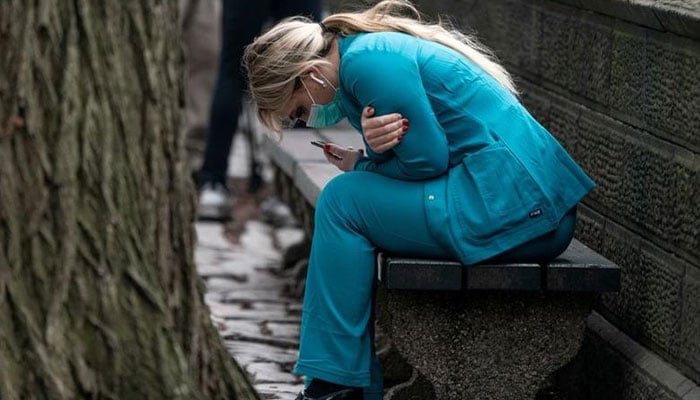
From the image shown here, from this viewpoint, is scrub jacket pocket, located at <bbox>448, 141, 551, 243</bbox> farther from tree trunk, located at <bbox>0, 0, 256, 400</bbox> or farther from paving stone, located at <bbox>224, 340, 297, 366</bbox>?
paving stone, located at <bbox>224, 340, 297, 366</bbox>

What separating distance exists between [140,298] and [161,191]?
0.25 metres

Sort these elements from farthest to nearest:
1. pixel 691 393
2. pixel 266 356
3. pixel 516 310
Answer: pixel 266 356 → pixel 516 310 → pixel 691 393

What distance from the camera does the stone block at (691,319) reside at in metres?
4.11

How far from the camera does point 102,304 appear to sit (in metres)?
3.63

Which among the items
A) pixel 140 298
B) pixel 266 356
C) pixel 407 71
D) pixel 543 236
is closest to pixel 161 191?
pixel 140 298

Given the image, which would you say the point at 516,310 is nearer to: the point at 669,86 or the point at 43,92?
the point at 669,86

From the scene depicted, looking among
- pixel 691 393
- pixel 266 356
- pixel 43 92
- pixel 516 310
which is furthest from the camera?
pixel 266 356

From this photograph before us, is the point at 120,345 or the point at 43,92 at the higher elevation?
the point at 43,92

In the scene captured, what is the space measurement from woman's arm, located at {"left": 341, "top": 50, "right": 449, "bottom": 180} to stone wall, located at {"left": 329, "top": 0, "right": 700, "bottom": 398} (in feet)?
1.87

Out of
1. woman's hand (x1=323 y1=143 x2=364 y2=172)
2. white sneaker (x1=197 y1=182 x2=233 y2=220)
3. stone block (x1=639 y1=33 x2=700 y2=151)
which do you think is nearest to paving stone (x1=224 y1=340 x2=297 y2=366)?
woman's hand (x1=323 y1=143 x2=364 y2=172)

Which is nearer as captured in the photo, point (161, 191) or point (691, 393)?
point (161, 191)

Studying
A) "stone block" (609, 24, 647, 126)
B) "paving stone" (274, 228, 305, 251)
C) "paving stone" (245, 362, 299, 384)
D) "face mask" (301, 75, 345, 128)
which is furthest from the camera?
"paving stone" (274, 228, 305, 251)

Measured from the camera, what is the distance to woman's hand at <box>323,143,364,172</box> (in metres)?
4.74

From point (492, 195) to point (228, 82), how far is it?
4.09m
